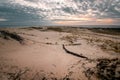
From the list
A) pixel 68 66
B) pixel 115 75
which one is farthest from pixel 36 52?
pixel 115 75

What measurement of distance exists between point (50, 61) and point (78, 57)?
2.49m

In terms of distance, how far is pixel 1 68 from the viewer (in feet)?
34.6

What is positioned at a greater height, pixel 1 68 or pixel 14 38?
pixel 14 38

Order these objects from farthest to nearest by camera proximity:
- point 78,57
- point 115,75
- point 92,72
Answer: point 78,57 → point 92,72 → point 115,75

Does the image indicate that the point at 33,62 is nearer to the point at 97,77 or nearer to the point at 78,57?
the point at 78,57

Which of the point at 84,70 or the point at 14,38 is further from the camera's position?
the point at 14,38

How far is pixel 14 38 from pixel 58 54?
27.1 feet

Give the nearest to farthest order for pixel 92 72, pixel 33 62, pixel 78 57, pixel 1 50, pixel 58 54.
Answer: pixel 92 72
pixel 33 62
pixel 78 57
pixel 58 54
pixel 1 50

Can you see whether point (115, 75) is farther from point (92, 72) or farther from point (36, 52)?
point (36, 52)

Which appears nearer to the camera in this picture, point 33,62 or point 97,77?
point 97,77

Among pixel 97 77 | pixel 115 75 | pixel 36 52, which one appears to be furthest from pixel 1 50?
pixel 115 75

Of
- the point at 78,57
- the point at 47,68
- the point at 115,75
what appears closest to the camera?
the point at 115,75

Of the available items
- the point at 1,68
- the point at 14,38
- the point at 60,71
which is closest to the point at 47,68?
the point at 60,71

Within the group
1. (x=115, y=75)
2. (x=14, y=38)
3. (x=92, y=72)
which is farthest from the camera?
(x=14, y=38)
